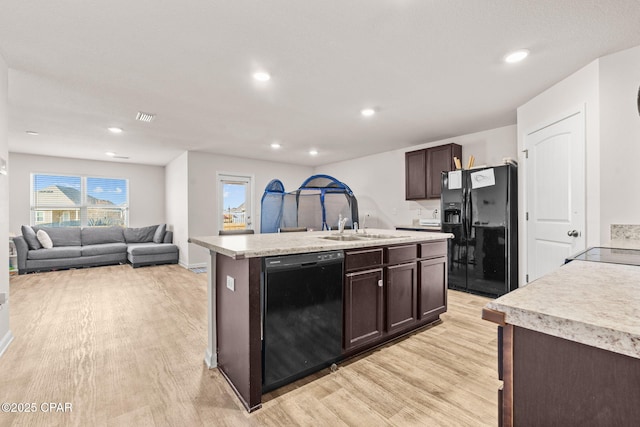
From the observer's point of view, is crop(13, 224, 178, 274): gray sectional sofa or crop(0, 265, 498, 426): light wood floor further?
crop(13, 224, 178, 274): gray sectional sofa

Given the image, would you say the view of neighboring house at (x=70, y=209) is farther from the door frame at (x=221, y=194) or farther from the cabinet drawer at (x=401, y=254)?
the cabinet drawer at (x=401, y=254)

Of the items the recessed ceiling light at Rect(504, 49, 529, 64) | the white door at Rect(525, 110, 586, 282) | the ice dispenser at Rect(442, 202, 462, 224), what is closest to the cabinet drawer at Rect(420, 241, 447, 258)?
the white door at Rect(525, 110, 586, 282)

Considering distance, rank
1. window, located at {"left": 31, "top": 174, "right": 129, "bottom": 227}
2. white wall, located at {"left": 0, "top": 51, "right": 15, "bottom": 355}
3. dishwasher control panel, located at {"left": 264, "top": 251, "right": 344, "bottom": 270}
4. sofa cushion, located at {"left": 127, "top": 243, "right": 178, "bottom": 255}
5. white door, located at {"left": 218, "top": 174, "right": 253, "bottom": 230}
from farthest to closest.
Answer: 1. white door, located at {"left": 218, "top": 174, "right": 253, "bottom": 230}
2. window, located at {"left": 31, "top": 174, "right": 129, "bottom": 227}
3. sofa cushion, located at {"left": 127, "top": 243, "right": 178, "bottom": 255}
4. white wall, located at {"left": 0, "top": 51, "right": 15, "bottom": 355}
5. dishwasher control panel, located at {"left": 264, "top": 251, "right": 344, "bottom": 270}

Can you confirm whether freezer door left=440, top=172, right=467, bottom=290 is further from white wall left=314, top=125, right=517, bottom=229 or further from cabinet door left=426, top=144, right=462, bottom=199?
white wall left=314, top=125, right=517, bottom=229

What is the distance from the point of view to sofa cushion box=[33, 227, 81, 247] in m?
6.04

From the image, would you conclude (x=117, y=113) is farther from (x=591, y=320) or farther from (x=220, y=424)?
(x=591, y=320)

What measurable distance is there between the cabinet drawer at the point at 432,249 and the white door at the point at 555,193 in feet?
3.85

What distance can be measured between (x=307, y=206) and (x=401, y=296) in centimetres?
402

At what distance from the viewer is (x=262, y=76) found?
272 cm

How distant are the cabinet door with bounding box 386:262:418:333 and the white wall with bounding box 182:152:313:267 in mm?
4335


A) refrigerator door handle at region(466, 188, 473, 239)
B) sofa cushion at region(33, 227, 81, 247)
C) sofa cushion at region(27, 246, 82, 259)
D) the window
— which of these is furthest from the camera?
the window

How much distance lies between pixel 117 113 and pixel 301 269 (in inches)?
A: 135

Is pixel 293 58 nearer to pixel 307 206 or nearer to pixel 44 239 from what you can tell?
pixel 307 206

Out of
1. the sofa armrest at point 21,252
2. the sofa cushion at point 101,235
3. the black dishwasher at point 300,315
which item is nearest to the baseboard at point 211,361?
the black dishwasher at point 300,315
